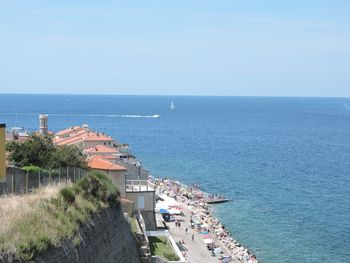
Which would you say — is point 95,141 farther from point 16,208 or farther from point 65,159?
point 16,208

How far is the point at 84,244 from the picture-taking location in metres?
14.2

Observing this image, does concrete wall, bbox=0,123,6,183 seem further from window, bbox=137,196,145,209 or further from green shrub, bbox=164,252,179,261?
window, bbox=137,196,145,209

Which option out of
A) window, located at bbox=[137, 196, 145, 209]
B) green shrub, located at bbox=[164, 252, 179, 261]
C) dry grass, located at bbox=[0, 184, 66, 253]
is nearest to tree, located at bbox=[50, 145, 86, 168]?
window, located at bbox=[137, 196, 145, 209]

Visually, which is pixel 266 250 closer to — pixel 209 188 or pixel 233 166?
pixel 209 188

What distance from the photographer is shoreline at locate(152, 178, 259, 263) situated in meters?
45.1

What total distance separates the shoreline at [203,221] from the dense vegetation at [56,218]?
1058 inches

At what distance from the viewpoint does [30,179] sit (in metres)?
20.8

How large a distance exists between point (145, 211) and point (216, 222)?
1948 centimetres

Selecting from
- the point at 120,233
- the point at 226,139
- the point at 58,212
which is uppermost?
the point at 58,212

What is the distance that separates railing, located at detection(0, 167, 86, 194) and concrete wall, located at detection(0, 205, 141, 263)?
2412 millimetres

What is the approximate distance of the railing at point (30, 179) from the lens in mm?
18703

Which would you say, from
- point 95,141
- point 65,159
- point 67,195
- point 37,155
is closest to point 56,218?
point 67,195

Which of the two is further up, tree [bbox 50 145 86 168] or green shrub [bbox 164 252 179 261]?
tree [bbox 50 145 86 168]

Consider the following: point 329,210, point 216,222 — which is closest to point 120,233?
point 216,222
